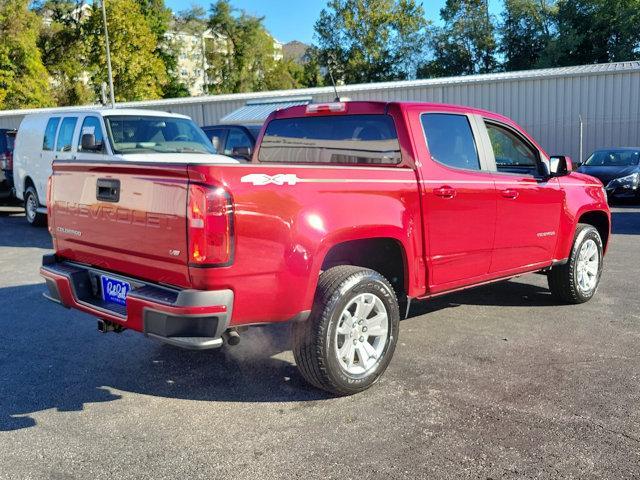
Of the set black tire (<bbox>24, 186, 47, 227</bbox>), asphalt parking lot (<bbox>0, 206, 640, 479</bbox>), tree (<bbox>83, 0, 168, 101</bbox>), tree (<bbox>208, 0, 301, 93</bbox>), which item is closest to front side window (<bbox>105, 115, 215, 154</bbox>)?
black tire (<bbox>24, 186, 47, 227</bbox>)

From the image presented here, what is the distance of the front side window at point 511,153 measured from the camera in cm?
541

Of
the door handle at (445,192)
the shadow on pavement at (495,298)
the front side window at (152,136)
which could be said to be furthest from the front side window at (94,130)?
the door handle at (445,192)

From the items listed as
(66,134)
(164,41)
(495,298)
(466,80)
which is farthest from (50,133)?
(164,41)

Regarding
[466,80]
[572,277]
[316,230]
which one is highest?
[466,80]

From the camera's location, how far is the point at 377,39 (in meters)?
54.5

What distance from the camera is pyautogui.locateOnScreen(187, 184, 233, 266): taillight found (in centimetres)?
328

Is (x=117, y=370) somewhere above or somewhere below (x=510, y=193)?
below

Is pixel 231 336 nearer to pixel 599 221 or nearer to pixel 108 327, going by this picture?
pixel 108 327

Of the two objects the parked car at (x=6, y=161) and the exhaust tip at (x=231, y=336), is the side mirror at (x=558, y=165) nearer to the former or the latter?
the exhaust tip at (x=231, y=336)

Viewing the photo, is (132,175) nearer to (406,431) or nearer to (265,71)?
(406,431)

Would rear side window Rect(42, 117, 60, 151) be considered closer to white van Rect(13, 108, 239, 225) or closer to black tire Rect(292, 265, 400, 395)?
white van Rect(13, 108, 239, 225)

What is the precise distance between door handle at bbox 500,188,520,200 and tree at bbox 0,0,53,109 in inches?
1704

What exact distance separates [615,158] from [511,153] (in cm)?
1134

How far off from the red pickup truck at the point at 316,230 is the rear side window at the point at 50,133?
6.66m
